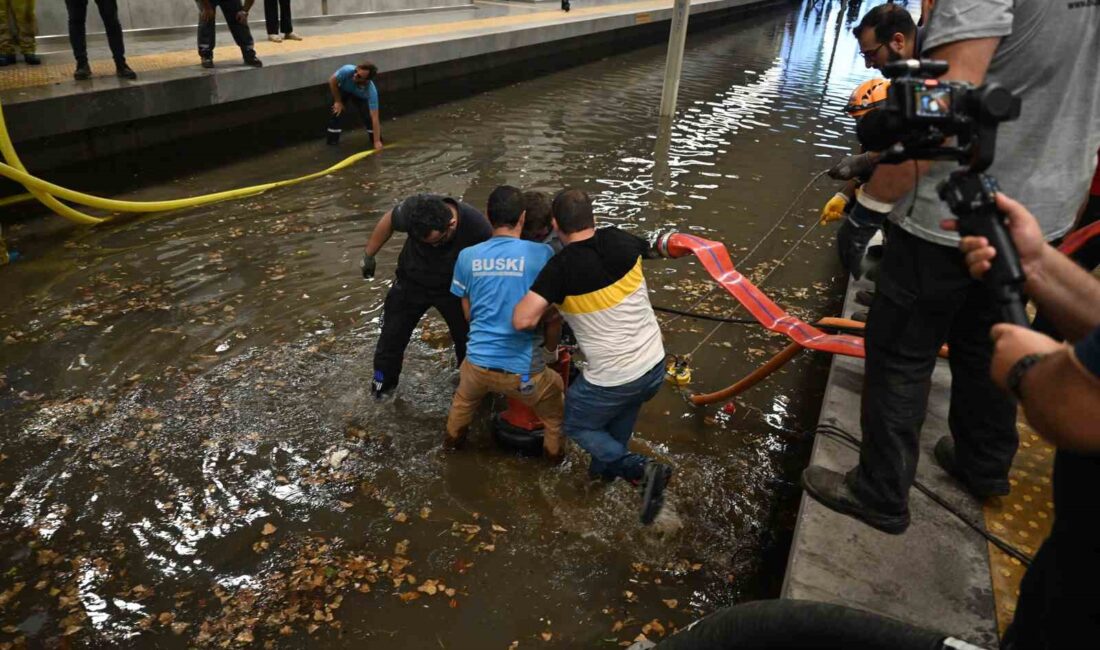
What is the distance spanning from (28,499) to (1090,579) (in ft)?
13.6

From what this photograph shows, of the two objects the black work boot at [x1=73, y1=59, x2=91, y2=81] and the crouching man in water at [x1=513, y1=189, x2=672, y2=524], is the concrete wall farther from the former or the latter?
the crouching man in water at [x1=513, y1=189, x2=672, y2=524]

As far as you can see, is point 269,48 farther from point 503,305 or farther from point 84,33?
point 503,305

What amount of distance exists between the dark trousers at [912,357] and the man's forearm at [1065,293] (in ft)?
2.00

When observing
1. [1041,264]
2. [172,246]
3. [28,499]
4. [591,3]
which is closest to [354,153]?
[172,246]

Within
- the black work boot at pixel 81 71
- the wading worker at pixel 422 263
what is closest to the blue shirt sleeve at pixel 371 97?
the black work boot at pixel 81 71

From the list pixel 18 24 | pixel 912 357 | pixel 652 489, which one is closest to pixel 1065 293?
pixel 912 357

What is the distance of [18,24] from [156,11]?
297 cm

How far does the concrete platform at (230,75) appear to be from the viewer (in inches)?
276

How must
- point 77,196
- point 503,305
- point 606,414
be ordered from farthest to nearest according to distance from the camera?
point 77,196 → point 503,305 → point 606,414

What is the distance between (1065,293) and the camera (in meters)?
1.52

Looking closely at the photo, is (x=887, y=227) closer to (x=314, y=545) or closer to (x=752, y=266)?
(x=314, y=545)

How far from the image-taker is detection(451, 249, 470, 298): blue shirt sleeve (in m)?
3.48

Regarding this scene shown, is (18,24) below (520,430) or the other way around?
the other way around

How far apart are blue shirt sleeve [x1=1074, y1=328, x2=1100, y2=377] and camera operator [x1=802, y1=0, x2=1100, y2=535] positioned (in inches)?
40.2
